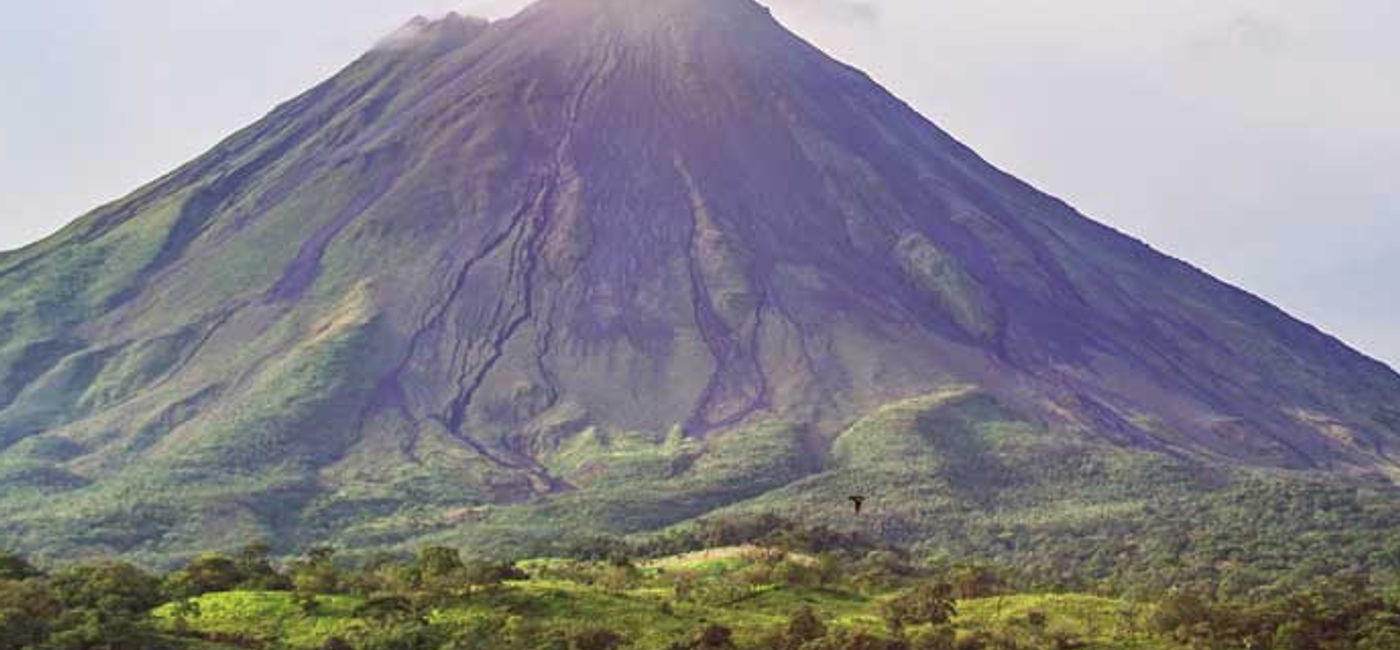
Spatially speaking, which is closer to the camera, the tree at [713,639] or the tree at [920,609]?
the tree at [713,639]

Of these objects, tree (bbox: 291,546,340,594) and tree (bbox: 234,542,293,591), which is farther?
tree (bbox: 234,542,293,591)

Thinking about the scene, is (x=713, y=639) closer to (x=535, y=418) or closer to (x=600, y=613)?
(x=600, y=613)

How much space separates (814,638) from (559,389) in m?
122

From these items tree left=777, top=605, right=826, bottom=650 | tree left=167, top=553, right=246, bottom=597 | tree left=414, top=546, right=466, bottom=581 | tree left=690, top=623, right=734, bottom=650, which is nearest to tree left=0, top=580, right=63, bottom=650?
tree left=167, top=553, right=246, bottom=597

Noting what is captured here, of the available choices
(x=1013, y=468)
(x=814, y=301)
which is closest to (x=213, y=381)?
(x=814, y=301)

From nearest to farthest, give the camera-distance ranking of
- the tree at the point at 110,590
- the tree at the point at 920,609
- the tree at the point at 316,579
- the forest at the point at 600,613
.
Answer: the forest at the point at 600,613 < the tree at the point at 110,590 < the tree at the point at 316,579 < the tree at the point at 920,609

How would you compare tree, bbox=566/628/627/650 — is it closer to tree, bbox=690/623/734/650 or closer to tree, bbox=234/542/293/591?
tree, bbox=690/623/734/650

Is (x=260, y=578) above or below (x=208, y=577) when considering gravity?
below

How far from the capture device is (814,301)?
197375 mm

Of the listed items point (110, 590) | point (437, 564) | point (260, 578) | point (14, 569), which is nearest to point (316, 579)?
point (260, 578)

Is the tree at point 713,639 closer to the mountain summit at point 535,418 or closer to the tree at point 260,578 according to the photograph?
the tree at point 260,578

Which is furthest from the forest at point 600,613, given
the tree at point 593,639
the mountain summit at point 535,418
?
the mountain summit at point 535,418

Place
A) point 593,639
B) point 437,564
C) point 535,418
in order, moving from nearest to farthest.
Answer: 1. point 593,639
2. point 437,564
3. point 535,418

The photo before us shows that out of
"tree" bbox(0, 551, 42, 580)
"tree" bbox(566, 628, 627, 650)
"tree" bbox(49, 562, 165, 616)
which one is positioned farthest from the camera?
"tree" bbox(0, 551, 42, 580)
